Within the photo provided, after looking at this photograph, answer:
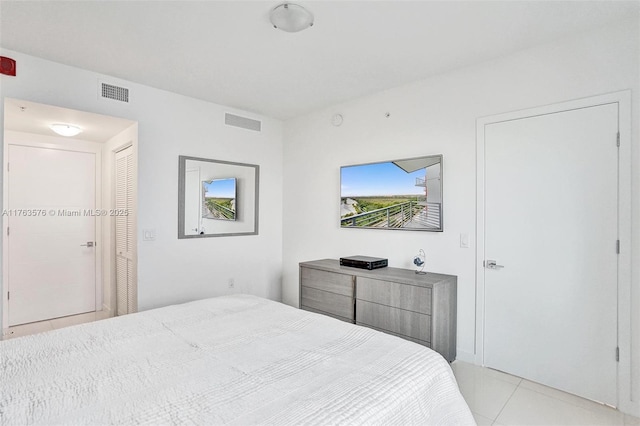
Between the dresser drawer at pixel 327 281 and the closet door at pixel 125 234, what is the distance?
5.64 ft

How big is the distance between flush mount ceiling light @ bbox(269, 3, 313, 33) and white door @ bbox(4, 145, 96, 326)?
3368 mm

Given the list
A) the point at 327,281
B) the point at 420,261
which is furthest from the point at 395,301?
the point at 327,281

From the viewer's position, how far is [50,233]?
396 cm

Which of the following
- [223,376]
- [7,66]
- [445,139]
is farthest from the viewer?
[445,139]

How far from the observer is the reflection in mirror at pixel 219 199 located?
156 inches

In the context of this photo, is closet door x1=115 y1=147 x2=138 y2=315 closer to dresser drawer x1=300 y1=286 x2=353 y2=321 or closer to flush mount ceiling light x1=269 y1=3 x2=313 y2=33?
dresser drawer x1=300 y1=286 x2=353 y2=321

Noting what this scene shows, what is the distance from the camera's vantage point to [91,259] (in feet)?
14.1

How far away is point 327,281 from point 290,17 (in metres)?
2.36

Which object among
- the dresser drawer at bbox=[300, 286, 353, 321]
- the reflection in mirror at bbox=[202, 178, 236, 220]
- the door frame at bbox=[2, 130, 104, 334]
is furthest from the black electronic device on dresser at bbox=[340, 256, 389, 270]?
the door frame at bbox=[2, 130, 104, 334]

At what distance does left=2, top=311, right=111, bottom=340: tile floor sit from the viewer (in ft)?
11.8

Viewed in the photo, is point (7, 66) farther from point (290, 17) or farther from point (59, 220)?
point (290, 17)

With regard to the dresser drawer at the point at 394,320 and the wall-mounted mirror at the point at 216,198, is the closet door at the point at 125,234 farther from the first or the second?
the dresser drawer at the point at 394,320

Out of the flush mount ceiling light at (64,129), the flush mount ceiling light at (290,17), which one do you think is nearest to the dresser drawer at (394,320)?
the flush mount ceiling light at (290,17)

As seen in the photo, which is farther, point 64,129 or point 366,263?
point 64,129
